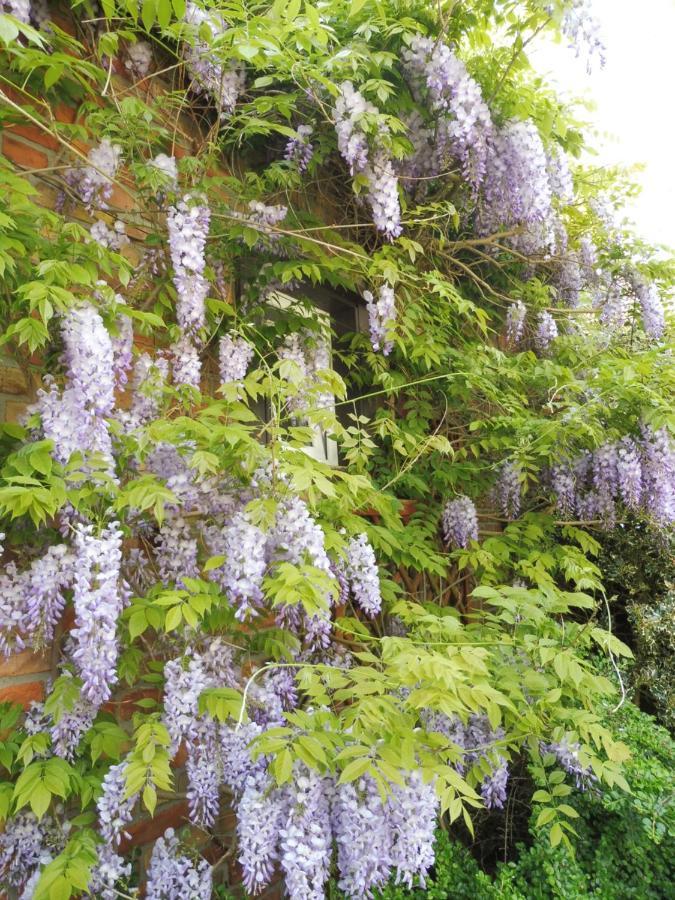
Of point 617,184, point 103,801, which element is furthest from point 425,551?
point 617,184

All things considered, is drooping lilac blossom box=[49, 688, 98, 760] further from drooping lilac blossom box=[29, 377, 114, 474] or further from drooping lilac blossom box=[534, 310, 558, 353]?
drooping lilac blossom box=[534, 310, 558, 353]

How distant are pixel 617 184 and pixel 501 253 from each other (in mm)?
1205

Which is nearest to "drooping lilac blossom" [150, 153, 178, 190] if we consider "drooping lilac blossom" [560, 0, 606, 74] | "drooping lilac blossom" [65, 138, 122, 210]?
"drooping lilac blossom" [65, 138, 122, 210]

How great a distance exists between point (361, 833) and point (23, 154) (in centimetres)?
223

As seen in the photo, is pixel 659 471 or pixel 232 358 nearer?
pixel 232 358

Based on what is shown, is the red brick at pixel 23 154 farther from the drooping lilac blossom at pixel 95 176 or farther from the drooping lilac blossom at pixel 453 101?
the drooping lilac blossom at pixel 453 101

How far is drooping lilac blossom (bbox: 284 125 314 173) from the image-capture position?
267 centimetres

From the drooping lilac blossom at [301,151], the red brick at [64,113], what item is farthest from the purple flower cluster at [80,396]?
the drooping lilac blossom at [301,151]

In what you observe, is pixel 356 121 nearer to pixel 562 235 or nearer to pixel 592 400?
pixel 592 400

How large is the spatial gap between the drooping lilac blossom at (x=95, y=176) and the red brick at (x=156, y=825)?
2.05 meters

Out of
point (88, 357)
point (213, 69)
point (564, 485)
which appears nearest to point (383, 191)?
point (213, 69)

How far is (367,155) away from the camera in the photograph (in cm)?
268

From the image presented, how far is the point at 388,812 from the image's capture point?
67.2 inches

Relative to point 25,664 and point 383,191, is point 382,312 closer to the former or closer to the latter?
point 383,191
